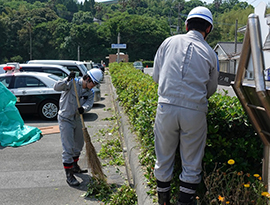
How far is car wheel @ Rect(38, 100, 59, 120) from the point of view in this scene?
1066 centimetres

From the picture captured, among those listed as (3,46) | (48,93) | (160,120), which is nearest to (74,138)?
(160,120)

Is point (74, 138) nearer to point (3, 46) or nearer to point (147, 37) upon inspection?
point (147, 37)

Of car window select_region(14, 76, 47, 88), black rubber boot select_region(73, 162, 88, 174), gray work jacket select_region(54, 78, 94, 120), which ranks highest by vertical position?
gray work jacket select_region(54, 78, 94, 120)

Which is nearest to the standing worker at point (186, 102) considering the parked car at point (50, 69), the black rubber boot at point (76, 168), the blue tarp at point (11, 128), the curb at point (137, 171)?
the curb at point (137, 171)

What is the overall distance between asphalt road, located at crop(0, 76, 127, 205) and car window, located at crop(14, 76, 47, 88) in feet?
9.93

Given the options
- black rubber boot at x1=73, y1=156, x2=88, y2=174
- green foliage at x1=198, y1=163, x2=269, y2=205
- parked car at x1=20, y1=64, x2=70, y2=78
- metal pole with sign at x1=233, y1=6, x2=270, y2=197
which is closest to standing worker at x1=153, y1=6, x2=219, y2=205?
green foliage at x1=198, y1=163, x2=269, y2=205

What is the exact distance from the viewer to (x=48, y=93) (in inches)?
420

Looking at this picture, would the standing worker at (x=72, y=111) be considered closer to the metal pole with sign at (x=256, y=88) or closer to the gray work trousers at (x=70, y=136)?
the gray work trousers at (x=70, y=136)

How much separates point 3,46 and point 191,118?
4054 inches

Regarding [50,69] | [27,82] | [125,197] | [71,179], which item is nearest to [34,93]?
[27,82]

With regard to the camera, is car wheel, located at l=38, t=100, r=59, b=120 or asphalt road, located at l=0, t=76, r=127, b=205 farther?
car wheel, located at l=38, t=100, r=59, b=120

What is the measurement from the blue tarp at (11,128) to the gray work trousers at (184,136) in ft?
17.0

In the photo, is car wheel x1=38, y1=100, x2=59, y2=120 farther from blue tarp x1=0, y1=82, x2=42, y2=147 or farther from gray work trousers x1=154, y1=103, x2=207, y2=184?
gray work trousers x1=154, y1=103, x2=207, y2=184

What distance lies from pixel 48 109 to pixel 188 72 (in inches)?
329
